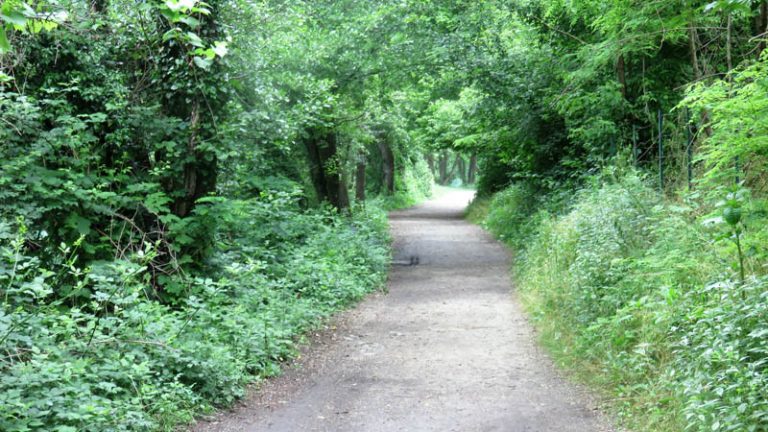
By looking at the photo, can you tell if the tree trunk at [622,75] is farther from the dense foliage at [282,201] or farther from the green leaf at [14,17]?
the green leaf at [14,17]

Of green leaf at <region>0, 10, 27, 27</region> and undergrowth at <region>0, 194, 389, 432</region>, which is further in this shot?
undergrowth at <region>0, 194, 389, 432</region>

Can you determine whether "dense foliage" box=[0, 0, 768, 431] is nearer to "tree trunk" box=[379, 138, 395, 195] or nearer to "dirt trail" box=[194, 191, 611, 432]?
"dirt trail" box=[194, 191, 611, 432]

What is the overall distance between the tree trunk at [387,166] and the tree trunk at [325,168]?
13959mm

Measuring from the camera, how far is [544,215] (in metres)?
14.9

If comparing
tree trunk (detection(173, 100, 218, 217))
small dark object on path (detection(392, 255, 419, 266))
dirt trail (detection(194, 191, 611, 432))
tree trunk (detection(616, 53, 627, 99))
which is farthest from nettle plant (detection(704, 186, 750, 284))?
small dark object on path (detection(392, 255, 419, 266))

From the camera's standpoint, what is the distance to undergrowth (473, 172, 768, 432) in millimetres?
4770

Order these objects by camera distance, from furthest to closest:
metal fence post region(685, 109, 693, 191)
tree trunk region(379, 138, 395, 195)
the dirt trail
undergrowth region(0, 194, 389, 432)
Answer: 1. tree trunk region(379, 138, 395, 195)
2. metal fence post region(685, 109, 693, 191)
3. the dirt trail
4. undergrowth region(0, 194, 389, 432)

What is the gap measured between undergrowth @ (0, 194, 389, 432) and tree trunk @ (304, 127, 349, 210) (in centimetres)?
787

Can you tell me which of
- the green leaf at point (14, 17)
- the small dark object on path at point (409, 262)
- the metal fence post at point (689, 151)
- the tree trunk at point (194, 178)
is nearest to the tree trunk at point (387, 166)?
the small dark object on path at point (409, 262)

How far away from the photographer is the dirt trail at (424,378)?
19.6 ft

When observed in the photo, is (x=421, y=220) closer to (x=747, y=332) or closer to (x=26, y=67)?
(x=26, y=67)

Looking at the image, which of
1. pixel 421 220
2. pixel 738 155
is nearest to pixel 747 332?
pixel 738 155

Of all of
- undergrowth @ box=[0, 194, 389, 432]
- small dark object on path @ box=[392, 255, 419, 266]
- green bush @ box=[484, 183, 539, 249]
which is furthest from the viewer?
green bush @ box=[484, 183, 539, 249]

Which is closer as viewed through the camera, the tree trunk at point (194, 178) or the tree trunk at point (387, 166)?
the tree trunk at point (194, 178)
